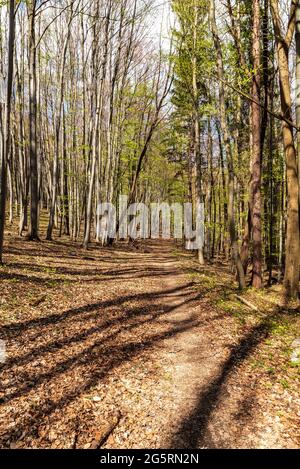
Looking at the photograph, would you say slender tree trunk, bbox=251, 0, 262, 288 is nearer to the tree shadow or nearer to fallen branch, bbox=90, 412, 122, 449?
the tree shadow

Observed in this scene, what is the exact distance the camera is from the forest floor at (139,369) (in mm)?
3729

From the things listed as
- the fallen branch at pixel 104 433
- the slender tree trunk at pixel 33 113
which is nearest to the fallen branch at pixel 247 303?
the fallen branch at pixel 104 433

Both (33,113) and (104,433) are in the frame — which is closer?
(104,433)

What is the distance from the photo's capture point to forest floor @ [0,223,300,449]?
3.73 meters

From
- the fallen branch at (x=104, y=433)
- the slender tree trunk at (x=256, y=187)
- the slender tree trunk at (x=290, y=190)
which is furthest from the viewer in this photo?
the slender tree trunk at (x=256, y=187)

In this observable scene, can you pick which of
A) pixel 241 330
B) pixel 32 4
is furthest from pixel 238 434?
pixel 32 4

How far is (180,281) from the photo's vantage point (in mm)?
11859

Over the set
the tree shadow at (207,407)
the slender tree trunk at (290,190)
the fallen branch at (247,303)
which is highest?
the slender tree trunk at (290,190)

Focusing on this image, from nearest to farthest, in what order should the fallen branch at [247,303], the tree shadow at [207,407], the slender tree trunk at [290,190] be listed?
the tree shadow at [207,407], the fallen branch at [247,303], the slender tree trunk at [290,190]

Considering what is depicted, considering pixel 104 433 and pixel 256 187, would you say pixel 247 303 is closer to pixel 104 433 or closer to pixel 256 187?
pixel 256 187

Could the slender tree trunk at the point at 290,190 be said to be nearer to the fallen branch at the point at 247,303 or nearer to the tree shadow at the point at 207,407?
the fallen branch at the point at 247,303

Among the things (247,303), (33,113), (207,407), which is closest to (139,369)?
(207,407)

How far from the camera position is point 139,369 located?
16.9ft
